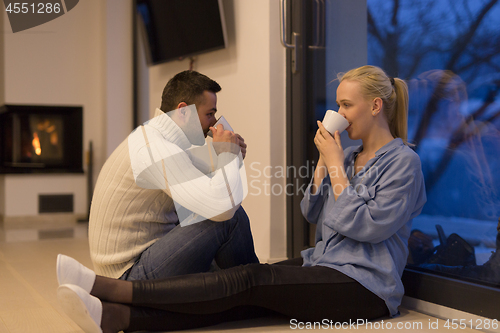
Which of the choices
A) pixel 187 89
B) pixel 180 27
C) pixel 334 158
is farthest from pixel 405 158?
pixel 180 27

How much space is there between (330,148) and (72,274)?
0.85 metres

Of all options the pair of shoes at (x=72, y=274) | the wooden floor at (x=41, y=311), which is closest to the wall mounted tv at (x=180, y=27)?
the wooden floor at (x=41, y=311)

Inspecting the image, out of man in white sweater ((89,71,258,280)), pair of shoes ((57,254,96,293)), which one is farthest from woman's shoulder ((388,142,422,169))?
pair of shoes ((57,254,96,293))

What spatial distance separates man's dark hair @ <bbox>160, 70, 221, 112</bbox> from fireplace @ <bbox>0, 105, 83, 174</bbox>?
356 centimetres

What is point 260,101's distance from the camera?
8.04ft

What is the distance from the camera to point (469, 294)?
153 cm

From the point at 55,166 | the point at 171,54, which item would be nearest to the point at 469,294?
the point at 171,54

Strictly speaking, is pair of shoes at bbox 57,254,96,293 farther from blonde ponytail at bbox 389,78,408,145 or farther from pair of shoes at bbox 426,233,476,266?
pair of shoes at bbox 426,233,476,266

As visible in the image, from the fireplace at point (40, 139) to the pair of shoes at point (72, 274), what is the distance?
152 inches

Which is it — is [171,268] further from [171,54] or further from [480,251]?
[171,54]

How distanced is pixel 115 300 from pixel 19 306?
0.69m

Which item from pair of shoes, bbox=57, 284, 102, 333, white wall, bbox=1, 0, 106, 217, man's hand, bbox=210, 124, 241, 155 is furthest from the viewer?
white wall, bbox=1, 0, 106, 217

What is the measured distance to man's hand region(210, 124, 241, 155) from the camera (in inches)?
59.8

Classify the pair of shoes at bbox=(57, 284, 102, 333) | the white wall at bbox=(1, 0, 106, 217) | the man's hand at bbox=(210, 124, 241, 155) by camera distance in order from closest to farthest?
the pair of shoes at bbox=(57, 284, 102, 333) → the man's hand at bbox=(210, 124, 241, 155) → the white wall at bbox=(1, 0, 106, 217)
